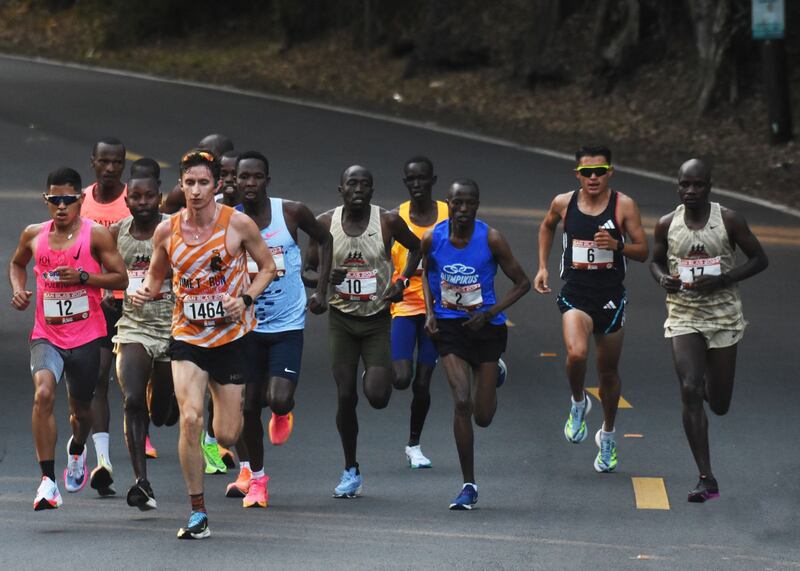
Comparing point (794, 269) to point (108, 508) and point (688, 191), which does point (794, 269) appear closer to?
point (688, 191)

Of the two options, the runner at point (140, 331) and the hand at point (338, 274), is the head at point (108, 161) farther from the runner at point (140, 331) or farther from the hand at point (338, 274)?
the hand at point (338, 274)

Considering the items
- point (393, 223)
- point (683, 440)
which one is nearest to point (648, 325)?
point (683, 440)

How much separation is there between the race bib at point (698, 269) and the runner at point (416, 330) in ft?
6.10

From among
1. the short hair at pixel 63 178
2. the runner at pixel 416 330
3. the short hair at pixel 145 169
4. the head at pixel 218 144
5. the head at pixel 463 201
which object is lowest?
the runner at pixel 416 330

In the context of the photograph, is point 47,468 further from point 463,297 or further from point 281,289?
point 463,297

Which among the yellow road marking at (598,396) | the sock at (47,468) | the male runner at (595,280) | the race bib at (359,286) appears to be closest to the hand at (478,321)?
the race bib at (359,286)

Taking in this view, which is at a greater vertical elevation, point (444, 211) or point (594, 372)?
point (444, 211)

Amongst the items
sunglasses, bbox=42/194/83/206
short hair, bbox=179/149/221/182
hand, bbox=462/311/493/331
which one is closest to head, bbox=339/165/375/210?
hand, bbox=462/311/493/331

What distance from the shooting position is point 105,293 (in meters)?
11.6

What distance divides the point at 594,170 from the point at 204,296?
333 centimetres

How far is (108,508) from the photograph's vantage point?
1056 cm

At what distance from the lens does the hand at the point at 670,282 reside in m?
10.9

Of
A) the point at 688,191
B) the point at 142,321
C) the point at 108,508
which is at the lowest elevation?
the point at 108,508

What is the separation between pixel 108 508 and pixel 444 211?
3282mm
